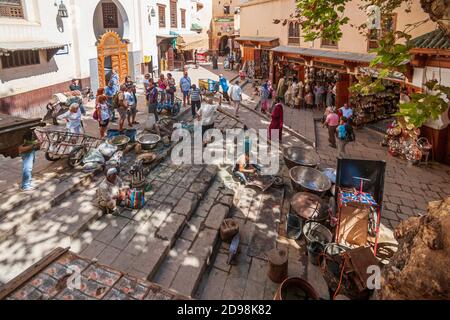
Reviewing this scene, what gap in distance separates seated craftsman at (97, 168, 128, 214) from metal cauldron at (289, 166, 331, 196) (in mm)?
4607

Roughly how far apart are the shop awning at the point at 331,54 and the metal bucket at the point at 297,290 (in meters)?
11.0

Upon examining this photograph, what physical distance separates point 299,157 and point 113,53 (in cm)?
1393

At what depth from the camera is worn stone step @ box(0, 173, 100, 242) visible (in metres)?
6.20

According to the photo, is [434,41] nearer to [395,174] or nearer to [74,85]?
[395,174]

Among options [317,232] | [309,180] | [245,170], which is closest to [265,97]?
[245,170]

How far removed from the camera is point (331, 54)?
51.6 ft

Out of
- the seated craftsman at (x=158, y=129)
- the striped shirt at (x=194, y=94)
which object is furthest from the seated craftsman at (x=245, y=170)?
the striped shirt at (x=194, y=94)

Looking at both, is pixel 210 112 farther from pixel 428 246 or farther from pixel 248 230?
pixel 428 246

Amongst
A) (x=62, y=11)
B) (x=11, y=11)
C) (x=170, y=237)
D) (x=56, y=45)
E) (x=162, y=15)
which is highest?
(x=162, y=15)

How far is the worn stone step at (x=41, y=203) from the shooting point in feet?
20.3

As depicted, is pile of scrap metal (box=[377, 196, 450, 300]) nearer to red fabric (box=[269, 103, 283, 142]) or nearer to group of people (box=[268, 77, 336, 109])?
red fabric (box=[269, 103, 283, 142])

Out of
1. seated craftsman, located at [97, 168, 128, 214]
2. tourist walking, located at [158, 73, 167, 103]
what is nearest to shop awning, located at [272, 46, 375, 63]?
tourist walking, located at [158, 73, 167, 103]

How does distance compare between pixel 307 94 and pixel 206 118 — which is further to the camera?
pixel 307 94
